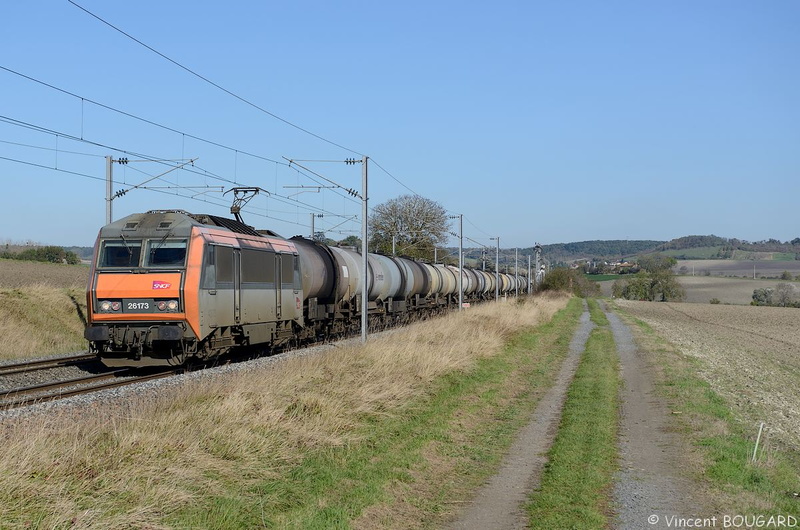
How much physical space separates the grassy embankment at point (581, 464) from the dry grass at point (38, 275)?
98.8 ft

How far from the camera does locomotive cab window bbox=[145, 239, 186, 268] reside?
16.9m

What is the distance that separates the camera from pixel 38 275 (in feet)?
150

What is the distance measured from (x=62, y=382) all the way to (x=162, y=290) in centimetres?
274

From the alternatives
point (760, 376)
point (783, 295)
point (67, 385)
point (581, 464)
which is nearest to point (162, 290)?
point (67, 385)

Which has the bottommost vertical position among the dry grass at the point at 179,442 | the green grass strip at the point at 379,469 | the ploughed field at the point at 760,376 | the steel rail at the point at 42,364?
the ploughed field at the point at 760,376

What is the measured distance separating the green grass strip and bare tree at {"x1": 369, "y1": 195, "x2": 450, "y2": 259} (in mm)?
66746

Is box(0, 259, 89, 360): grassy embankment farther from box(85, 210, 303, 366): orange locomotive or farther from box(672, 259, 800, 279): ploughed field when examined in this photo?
box(672, 259, 800, 279): ploughed field

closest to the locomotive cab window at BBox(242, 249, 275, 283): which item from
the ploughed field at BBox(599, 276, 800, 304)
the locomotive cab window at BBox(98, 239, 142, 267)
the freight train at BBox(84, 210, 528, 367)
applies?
the freight train at BBox(84, 210, 528, 367)

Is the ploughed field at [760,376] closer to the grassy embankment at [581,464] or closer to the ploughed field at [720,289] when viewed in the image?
the grassy embankment at [581,464]

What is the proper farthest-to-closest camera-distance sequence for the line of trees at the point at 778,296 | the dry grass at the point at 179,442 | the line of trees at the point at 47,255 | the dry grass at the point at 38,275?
the line of trees at the point at 778,296 → the line of trees at the point at 47,255 → the dry grass at the point at 38,275 → the dry grass at the point at 179,442

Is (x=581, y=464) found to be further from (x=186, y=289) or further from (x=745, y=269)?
(x=745, y=269)

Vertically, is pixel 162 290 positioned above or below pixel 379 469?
above

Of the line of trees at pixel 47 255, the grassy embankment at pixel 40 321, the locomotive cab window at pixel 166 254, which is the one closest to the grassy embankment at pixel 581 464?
the locomotive cab window at pixel 166 254

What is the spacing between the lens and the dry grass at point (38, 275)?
40484mm
